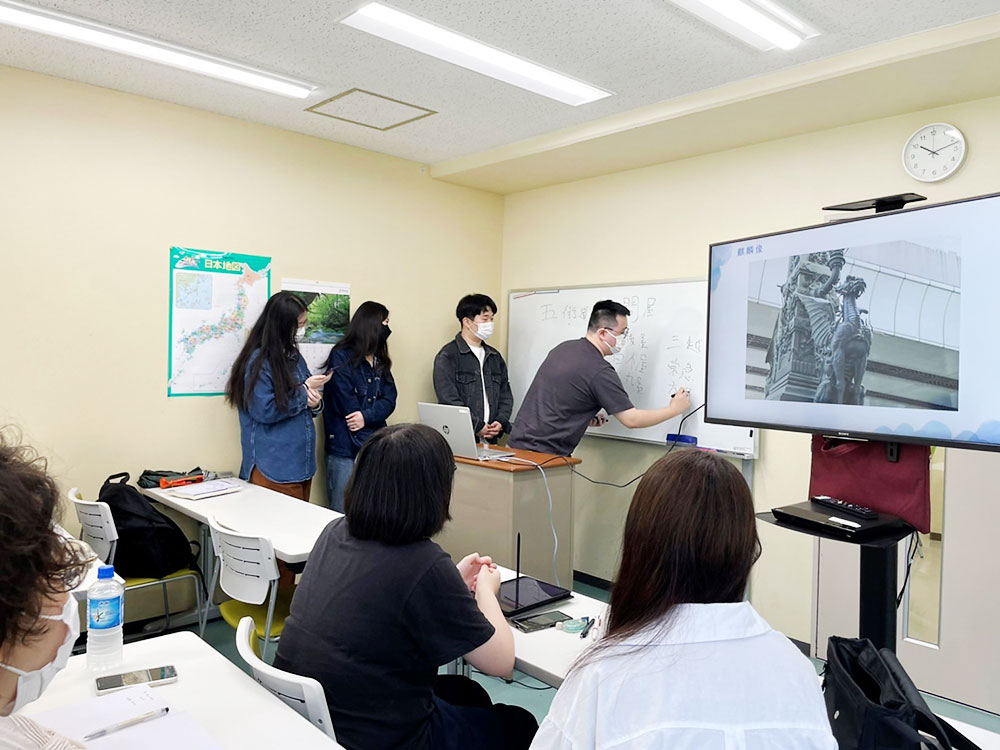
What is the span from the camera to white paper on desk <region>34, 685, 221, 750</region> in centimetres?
128

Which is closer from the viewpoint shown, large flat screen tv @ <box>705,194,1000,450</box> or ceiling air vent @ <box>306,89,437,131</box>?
large flat screen tv @ <box>705,194,1000,450</box>

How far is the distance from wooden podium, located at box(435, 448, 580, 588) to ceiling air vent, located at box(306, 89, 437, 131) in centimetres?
A: 186

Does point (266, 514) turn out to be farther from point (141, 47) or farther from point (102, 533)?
point (141, 47)

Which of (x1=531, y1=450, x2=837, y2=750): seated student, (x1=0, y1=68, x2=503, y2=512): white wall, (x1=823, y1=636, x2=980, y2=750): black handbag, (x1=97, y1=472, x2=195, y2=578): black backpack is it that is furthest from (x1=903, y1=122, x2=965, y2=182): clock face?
(x1=97, y1=472, x2=195, y2=578): black backpack

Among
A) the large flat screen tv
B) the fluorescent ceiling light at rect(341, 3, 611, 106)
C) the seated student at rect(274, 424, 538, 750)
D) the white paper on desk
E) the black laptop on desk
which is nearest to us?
the white paper on desk

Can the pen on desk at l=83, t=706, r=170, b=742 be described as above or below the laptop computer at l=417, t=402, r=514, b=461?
below

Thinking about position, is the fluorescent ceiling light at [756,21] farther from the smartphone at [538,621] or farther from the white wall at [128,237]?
the white wall at [128,237]

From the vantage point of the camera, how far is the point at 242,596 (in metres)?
2.62

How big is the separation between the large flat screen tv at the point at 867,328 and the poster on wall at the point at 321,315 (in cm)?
261

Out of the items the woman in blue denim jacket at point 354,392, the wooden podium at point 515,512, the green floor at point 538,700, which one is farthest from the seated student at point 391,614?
the woman in blue denim jacket at point 354,392

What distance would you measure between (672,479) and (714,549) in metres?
0.13

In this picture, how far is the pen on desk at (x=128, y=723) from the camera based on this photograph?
131 cm

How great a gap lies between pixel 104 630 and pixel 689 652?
1401 millimetres

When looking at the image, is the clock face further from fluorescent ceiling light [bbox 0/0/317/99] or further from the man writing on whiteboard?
fluorescent ceiling light [bbox 0/0/317/99]
